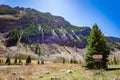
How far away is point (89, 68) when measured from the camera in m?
38.9

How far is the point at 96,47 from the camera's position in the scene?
4059cm

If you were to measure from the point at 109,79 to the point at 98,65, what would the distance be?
11.8m

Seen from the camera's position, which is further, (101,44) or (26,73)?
(101,44)

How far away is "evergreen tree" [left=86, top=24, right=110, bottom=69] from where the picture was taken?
1571 inches

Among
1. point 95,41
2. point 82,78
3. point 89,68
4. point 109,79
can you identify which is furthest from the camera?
point 95,41

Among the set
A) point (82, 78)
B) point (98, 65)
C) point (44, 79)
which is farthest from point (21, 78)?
point (98, 65)

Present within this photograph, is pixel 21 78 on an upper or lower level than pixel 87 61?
lower

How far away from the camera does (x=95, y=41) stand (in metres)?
41.4

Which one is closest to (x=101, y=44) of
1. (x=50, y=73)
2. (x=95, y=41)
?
(x=95, y=41)

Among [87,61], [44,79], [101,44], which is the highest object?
[101,44]

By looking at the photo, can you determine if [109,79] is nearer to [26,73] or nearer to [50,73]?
[50,73]

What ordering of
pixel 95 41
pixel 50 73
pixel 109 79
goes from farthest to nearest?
pixel 95 41 < pixel 50 73 < pixel 109 79

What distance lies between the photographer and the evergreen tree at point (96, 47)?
131ft

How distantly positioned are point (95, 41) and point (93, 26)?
3618mm
